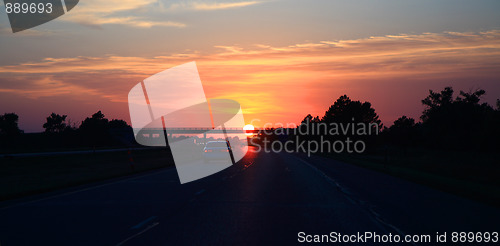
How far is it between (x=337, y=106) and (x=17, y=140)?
8165cm

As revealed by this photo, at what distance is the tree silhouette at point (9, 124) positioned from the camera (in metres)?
144

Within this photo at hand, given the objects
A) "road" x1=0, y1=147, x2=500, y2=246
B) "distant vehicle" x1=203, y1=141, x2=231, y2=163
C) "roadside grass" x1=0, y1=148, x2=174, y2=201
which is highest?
"road" x1=0, y1=147, x2=500, y2=246

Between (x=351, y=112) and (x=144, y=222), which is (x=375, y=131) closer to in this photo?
(x=351, y=112)

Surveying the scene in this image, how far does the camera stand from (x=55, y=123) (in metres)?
188

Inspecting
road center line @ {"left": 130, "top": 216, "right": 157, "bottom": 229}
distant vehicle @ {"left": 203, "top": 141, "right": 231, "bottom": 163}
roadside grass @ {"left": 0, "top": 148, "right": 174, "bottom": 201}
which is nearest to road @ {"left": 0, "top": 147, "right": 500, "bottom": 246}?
road center line @ {"left": 130, "top": 216, "right": 157, "bottom": 229}

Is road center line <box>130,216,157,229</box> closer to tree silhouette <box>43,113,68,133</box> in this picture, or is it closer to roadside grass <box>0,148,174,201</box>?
roadside grass <box>0,148,174,201</box>

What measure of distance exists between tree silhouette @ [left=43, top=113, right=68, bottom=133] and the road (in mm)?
182279

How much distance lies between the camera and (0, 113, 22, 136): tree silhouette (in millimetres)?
143750

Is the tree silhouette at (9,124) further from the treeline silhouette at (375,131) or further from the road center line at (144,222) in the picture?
the road center line at (144,222)

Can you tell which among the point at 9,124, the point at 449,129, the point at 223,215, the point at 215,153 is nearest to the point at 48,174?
the point at 215,153

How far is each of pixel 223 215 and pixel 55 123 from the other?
191208mm

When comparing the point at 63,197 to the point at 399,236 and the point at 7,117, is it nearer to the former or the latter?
the point at 399,236

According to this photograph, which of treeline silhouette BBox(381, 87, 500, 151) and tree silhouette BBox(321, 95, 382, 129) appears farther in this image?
tree silhouette BBox(321, 95, 382, 129)

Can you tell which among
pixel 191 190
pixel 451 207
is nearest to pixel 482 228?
pixel 451 207
